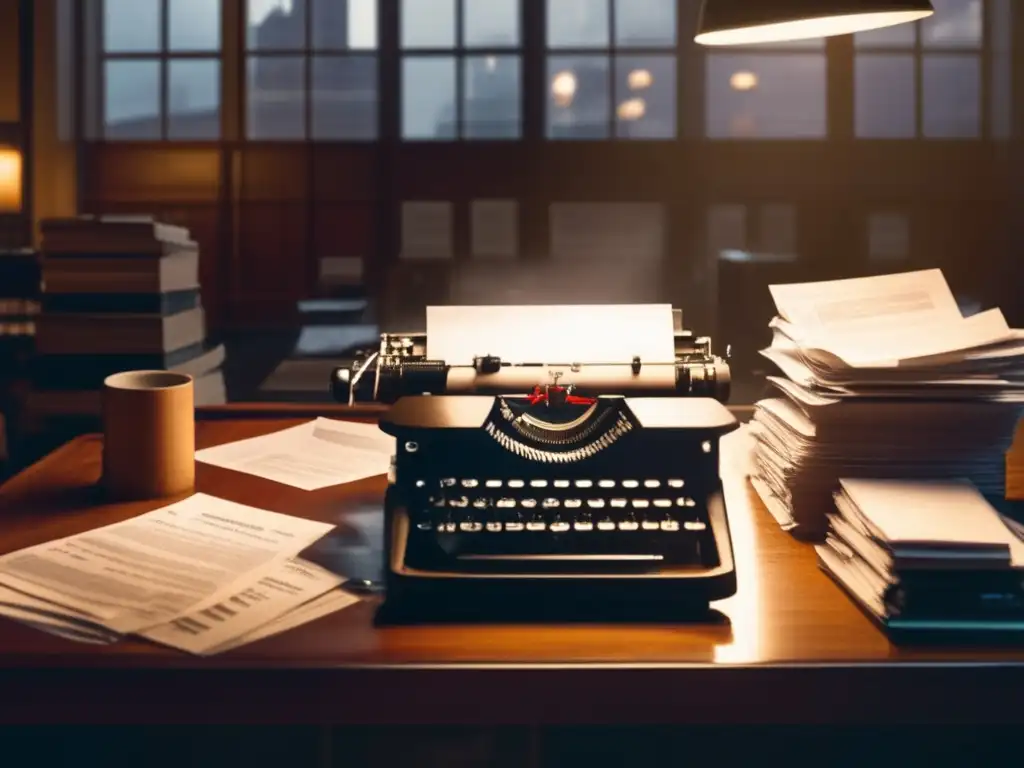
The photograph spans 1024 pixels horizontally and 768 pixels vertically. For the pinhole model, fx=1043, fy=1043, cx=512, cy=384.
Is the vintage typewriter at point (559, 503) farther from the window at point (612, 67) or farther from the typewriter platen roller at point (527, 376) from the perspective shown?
the window at point (612, 67)

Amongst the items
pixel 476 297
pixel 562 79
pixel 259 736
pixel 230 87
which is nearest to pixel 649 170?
pixel 562 79

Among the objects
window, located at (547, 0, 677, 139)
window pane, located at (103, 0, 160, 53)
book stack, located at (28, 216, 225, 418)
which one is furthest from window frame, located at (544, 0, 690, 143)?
book stack, located at (28, 216, 225, 418)

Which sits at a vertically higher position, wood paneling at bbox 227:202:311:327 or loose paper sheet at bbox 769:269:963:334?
wood paneling at bbox 227:202:311:327

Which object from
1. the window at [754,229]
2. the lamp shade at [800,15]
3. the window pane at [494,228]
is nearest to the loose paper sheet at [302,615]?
the lamp shade at [800,15]

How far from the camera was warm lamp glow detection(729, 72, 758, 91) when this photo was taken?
5.05 m

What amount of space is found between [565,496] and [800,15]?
2.22 ft

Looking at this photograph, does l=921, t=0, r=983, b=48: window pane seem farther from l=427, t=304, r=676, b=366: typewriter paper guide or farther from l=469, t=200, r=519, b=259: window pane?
l=427, t=304, r=676, b=366: typewriter paper guide

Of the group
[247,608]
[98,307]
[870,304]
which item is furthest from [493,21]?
[247,608]

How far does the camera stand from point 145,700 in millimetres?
729

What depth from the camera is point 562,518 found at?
2.97ft

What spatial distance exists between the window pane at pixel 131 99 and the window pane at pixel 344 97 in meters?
0.79

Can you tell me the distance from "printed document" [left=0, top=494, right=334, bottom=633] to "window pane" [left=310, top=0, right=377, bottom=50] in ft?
14.2

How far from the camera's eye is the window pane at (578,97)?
5039 mm

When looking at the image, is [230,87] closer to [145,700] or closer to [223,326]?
[223,326]
